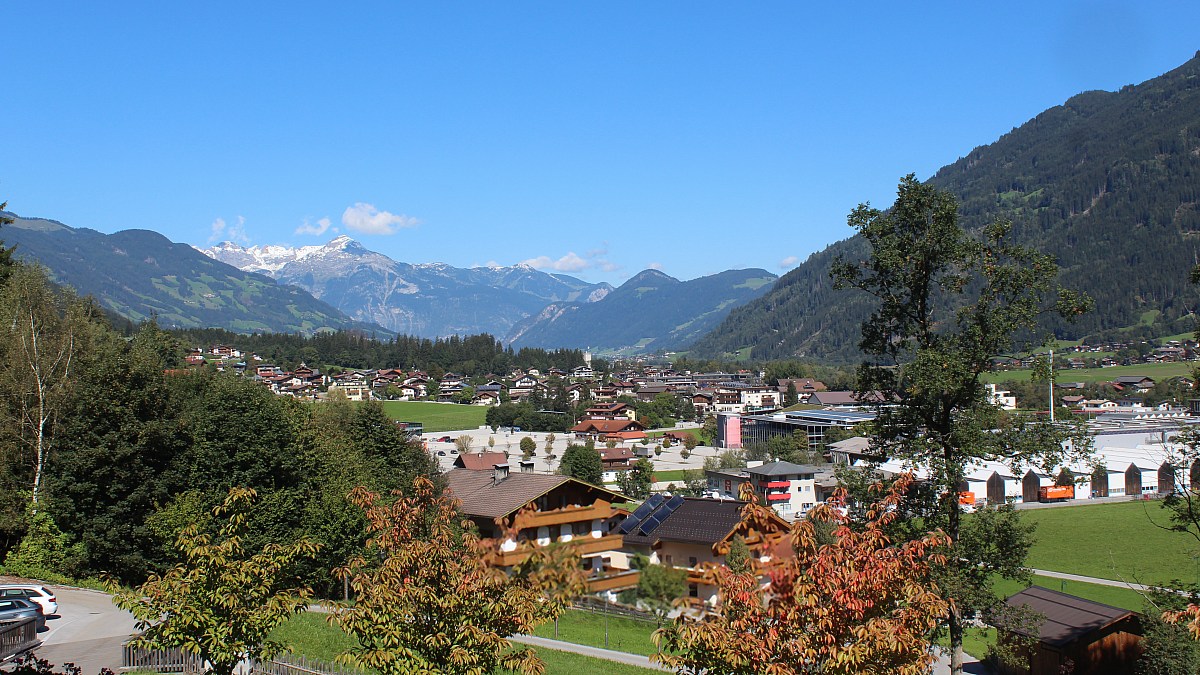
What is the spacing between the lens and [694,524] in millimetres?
29688

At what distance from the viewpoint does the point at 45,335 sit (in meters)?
24.3

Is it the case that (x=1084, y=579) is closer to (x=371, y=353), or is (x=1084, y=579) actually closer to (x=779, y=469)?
(x=779, y=469)

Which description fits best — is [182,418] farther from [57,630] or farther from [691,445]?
[691,445]

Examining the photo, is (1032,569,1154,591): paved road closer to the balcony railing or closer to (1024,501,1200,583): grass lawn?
(1024,501,1200,583): grass lawn

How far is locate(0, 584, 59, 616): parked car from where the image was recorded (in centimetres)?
1702

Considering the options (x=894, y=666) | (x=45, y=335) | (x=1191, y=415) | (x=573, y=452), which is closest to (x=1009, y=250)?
(x=894, y=666)

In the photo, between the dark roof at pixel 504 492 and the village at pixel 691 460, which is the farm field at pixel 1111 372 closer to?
the village at pixel 691 460

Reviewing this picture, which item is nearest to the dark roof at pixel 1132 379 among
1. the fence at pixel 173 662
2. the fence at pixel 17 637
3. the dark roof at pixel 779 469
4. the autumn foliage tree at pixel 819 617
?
the dark roof at pixel 779 469

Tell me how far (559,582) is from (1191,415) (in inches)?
4212

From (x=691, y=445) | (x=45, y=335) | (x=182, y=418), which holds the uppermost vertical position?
(x=45, y=335)

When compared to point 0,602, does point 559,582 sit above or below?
above

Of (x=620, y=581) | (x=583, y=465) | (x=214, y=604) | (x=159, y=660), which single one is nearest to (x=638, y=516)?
(x=620, y=581)

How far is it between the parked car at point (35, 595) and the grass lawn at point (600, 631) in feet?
32.8

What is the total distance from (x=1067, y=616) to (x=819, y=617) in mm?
15640
